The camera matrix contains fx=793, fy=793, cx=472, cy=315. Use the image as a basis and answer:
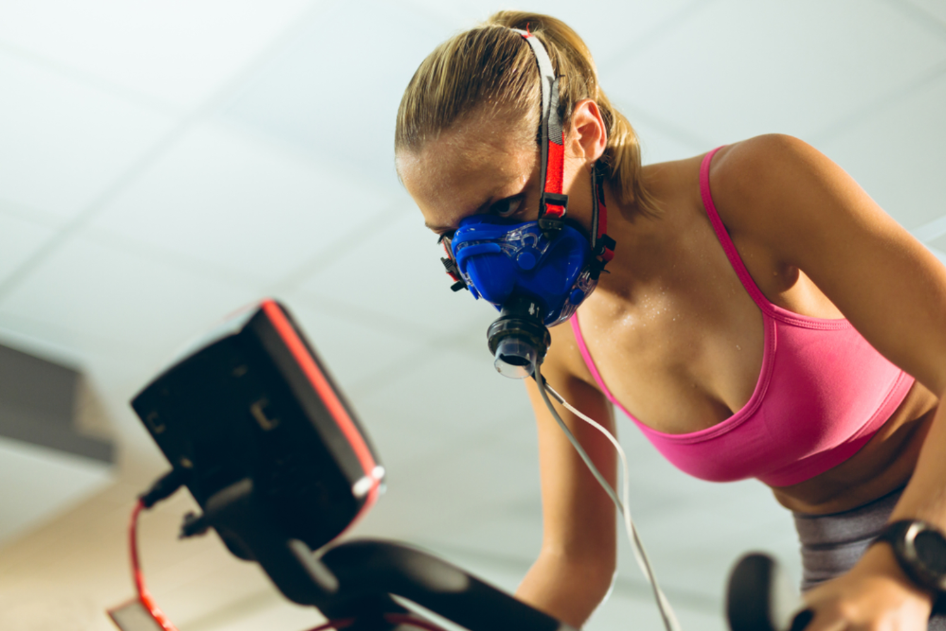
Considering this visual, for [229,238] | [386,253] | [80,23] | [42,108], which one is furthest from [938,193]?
[42,108]

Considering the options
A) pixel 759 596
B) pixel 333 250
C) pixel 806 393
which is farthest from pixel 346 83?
pixel 759 596

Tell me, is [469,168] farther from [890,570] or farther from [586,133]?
[890,570]

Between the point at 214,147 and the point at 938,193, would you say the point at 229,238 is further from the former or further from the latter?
the point at 938,193

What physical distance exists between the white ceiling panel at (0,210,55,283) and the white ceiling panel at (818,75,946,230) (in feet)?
9.02

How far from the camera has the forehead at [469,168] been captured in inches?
39.3

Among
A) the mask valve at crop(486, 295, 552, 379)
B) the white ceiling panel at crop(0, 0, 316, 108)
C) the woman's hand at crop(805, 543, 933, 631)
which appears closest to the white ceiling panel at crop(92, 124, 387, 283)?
the white ceiling panel at crop(0, 0, 316, 108)

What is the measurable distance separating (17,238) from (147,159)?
2.59 feet

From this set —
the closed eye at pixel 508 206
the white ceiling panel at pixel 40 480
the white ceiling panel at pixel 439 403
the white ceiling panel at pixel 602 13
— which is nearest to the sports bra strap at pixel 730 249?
the closed eye at pixel 508 206

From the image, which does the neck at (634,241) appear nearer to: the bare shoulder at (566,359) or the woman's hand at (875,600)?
the bare shoulder at (566,359)

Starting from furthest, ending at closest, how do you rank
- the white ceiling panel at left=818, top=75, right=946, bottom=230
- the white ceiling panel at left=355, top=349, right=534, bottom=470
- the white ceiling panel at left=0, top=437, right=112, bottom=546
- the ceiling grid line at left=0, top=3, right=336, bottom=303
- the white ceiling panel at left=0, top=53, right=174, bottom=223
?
the white ceiling panel at left=0, top=437, right=112, bottom=546 → the white ceiling panel at left=355, top=349, right=534, bottom=470 → the white ceiling panel at left=818, top=75, right=946, bottom=230 → the white ceiling panel at left=0, top=53, right=174, bottom=223 → the ceiling grid line at left=0, top=3, right=336, bottom=303

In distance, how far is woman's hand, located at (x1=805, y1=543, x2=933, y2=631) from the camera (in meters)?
0.56

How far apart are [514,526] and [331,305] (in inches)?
118

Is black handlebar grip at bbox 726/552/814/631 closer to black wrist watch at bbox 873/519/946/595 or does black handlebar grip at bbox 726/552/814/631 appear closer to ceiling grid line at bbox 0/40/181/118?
black wrist watch at bbox 873/519/946/595

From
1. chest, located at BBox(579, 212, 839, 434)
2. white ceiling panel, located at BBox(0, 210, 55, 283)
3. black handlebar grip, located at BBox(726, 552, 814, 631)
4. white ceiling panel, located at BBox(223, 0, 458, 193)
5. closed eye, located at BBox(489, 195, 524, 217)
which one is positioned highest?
white ceiling panel, located at BBox(0, 210, 55, 283)
